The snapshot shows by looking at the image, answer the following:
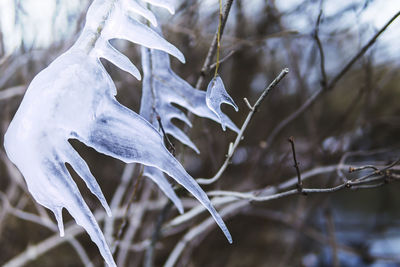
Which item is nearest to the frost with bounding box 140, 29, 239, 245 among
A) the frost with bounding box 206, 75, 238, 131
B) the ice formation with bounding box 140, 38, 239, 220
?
the ice formation with bounding box 140, 38, 239, 220

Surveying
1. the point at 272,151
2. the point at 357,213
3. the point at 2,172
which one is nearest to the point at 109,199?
the point at 2,172

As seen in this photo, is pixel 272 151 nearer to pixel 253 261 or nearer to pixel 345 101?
pixel 345 101

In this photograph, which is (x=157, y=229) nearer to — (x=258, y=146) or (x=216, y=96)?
(x=216, y=96)

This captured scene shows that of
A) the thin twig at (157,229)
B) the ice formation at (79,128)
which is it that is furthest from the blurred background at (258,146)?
the ice formation at (79,128)

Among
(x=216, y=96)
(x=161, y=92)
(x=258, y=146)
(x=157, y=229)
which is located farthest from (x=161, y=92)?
(x=258, y=146)

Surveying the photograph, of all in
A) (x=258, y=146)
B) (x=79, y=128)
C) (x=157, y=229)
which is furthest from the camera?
(x=258, y=146)
